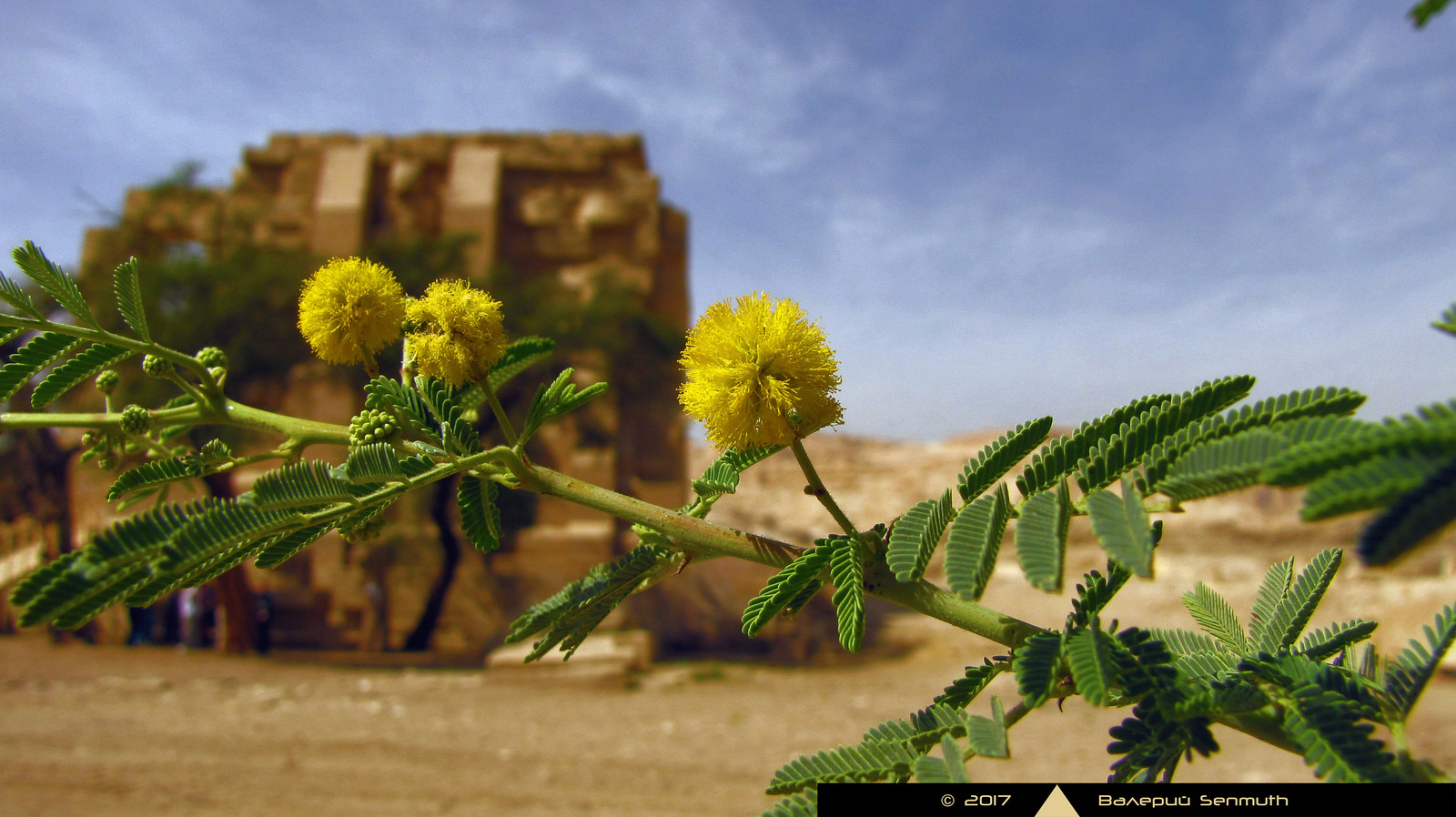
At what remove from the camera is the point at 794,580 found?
80cm

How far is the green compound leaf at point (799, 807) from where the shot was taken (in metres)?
0.75

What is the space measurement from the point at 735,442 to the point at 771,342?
120mm

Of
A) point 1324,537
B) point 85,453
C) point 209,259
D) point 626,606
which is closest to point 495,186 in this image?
point 209,259

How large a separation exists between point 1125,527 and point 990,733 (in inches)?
10.2

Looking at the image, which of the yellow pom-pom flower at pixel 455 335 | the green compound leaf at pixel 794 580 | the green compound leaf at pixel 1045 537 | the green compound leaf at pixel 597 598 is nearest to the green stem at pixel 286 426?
the yellow pom-pom flower at pixel 455 335

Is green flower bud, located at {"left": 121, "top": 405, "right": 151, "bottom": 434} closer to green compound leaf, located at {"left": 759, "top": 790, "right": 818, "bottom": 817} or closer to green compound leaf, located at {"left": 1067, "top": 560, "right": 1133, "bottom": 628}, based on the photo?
green compound leaf, located at {"left": 759, "top": 790, "right": 818, "bottom": 817}

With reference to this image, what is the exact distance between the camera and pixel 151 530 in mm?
731

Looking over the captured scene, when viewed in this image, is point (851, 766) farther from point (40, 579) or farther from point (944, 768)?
point (40, 579)

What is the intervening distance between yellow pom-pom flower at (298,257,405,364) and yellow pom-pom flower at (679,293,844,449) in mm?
429

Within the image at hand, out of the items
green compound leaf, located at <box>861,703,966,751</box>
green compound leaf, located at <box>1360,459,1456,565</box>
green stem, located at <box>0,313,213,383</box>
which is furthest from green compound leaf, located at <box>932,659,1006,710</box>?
green stem, located at <box>0,313,213,383</box>

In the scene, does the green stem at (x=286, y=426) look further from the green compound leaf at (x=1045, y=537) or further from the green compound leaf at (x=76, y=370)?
the green compound leaf at (x=1045, y=537)

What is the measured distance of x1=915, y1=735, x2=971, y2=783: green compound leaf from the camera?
770 millimetres

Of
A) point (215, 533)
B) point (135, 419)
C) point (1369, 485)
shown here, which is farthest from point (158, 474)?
point (1369, 485)

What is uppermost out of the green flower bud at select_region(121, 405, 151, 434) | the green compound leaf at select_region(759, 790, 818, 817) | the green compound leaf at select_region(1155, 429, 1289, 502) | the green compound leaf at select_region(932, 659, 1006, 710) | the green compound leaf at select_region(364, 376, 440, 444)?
the green compound leaf at select_region(364, 376, 440, 444)
